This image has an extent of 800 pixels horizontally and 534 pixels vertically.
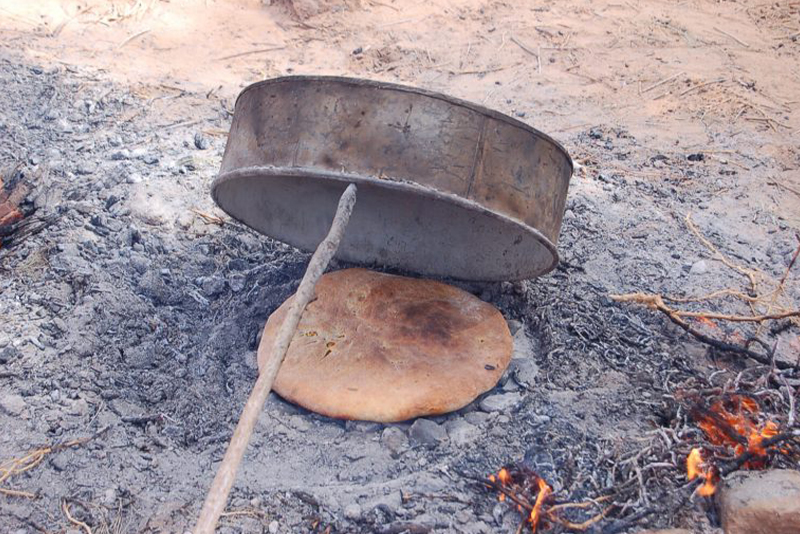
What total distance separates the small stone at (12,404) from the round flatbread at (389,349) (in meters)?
1.00

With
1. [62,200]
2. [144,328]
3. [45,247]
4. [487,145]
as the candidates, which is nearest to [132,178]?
[62,200]

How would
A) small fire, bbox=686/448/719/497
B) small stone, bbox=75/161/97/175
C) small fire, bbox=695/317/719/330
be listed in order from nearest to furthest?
small fire, bbox=686/448/719/497, small fire, bbox=695/317/719/330, small stone, bbox=75/161/97/175

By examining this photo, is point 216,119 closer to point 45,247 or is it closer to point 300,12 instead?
point 45,247

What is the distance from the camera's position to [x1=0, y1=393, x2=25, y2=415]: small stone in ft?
8.24

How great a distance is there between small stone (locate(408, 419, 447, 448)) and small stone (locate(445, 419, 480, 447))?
4 centimetres

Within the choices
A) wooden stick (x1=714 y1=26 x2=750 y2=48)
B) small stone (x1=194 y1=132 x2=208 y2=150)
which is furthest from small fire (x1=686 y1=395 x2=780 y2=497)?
wooden stick (x1=714 y1=26 x2=750 y2=48)

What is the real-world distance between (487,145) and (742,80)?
19.7ft

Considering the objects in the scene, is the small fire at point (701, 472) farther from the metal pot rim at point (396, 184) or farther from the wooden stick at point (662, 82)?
the wooden stick at point (662, 82)

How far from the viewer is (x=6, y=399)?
101 inches

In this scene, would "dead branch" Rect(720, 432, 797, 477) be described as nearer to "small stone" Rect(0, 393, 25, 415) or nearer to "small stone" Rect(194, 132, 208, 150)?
"small stone" Rect(0, 393, 25, 415)

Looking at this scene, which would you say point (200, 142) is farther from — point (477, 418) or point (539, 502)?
point (539, 502)

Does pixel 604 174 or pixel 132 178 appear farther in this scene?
pixel 604 174

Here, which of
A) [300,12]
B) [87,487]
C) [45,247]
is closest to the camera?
[87,487]

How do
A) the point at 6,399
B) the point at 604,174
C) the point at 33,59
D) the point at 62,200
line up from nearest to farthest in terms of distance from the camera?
the point at 6,399
the point at 62,200
the point at 604,174
the point at 33,59
